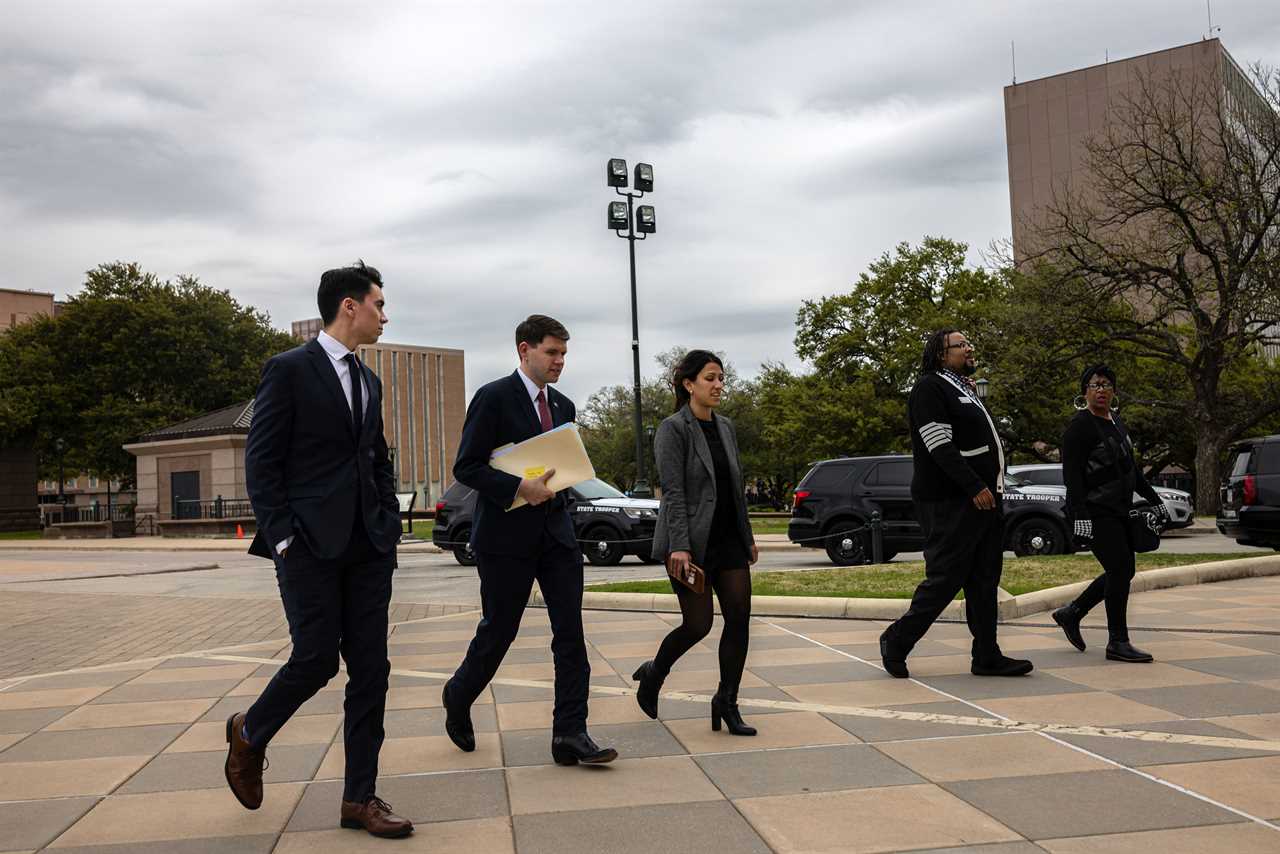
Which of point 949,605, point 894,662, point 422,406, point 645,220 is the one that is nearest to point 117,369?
point 645,220

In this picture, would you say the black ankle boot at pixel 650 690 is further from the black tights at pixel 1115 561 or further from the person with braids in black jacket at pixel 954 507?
the black tights at pixel 1115 561

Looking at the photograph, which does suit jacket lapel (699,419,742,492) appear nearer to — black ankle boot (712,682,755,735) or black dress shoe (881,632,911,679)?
black ankle boot (712,682,755,735)

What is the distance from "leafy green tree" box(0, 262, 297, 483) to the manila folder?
4811cm

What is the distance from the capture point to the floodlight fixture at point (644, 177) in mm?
29594

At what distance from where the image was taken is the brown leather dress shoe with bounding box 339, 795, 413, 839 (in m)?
3.89

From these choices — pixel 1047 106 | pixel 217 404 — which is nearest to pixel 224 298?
pixel 217 404

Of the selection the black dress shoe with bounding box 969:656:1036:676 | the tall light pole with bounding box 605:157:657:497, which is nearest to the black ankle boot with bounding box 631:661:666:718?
the black dress shoe with bounding box 969:656:1036:676

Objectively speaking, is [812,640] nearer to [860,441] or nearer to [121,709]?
[121,709]

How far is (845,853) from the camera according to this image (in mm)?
3625

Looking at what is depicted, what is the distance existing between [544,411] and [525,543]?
61 centimetres

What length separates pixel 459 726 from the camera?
5.19 meters

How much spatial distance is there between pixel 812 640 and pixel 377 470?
502cm

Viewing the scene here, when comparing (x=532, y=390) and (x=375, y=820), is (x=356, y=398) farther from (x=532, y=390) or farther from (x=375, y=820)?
(x=375, y=820)

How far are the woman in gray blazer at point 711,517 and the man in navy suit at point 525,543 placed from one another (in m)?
0.59
